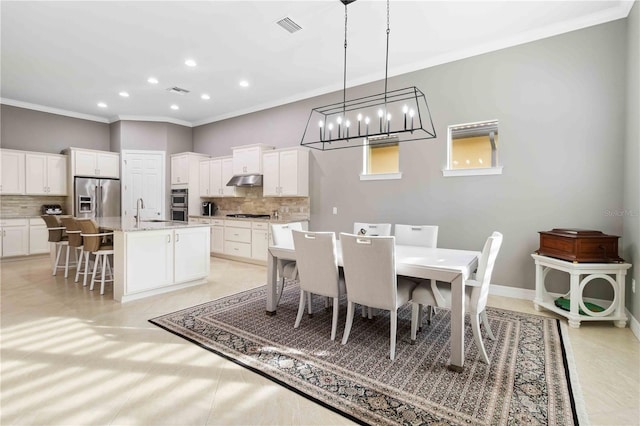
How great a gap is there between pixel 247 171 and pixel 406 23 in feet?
12.8

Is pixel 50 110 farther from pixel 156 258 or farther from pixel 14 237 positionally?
pixel 156 258

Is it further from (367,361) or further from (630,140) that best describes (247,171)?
(630,140)

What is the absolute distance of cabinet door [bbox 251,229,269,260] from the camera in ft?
→ 19.0

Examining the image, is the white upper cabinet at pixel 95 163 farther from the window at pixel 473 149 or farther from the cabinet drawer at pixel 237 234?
the window at pixel 473 149

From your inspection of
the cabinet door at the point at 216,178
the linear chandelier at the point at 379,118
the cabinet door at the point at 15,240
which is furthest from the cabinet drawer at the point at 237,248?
the cabinet door at the point at 15,240

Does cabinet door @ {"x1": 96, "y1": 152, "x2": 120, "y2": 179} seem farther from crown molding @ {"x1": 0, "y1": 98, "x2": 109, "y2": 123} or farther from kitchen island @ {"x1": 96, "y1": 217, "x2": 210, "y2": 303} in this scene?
kitchen island @ {"x1": 96, "y1": 217, "x2": 210, "y2": 303}

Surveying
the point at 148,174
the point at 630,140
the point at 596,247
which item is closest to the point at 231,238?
the point at 148,174

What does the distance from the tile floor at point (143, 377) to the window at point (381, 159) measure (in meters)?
2.89

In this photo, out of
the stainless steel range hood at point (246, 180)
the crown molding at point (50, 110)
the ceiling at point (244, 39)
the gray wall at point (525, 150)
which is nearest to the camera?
the ceiling at point (244, 39)

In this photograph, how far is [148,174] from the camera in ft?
24.7

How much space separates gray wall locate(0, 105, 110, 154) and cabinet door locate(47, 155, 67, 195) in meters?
0.39

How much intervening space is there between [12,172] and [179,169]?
2.92 m

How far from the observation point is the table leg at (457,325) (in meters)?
2.26

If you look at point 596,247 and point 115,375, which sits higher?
A: point 596,247
